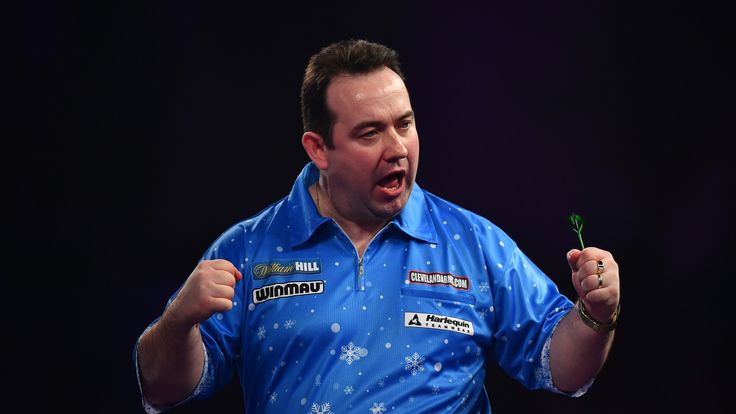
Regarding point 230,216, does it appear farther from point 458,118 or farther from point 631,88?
point 631,88

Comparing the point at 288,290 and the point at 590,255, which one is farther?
the point at 288,290

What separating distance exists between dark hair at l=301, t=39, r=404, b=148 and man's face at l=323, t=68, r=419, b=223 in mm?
18

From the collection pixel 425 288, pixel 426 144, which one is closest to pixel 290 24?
pixel 426 144

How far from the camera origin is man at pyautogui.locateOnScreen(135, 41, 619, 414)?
207cm

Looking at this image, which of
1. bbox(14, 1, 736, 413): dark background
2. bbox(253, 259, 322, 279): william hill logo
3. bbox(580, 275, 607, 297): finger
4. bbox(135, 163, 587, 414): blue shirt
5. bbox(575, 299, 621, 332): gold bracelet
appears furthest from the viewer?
bbox(14, 1, 736, 413): dark background

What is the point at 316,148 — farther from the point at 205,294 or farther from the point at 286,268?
the point at 205,294

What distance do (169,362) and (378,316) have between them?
451 mm

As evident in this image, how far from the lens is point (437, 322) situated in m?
2.14

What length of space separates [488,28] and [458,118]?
312 millimetres

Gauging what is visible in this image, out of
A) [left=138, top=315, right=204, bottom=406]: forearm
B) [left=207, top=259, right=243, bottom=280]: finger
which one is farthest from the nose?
[left=138, top=315, right=204, bottom=406]: forearm

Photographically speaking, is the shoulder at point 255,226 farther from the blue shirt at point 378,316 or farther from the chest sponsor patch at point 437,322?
the chest sponsor patch at point 437,322

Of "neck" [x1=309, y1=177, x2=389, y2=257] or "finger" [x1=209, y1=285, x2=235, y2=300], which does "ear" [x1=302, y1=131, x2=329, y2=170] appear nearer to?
"neck" [x1=309, y1=177, x2=389, y2=257]

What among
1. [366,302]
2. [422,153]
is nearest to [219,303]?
[366,302]

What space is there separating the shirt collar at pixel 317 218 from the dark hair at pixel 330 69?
16cm
